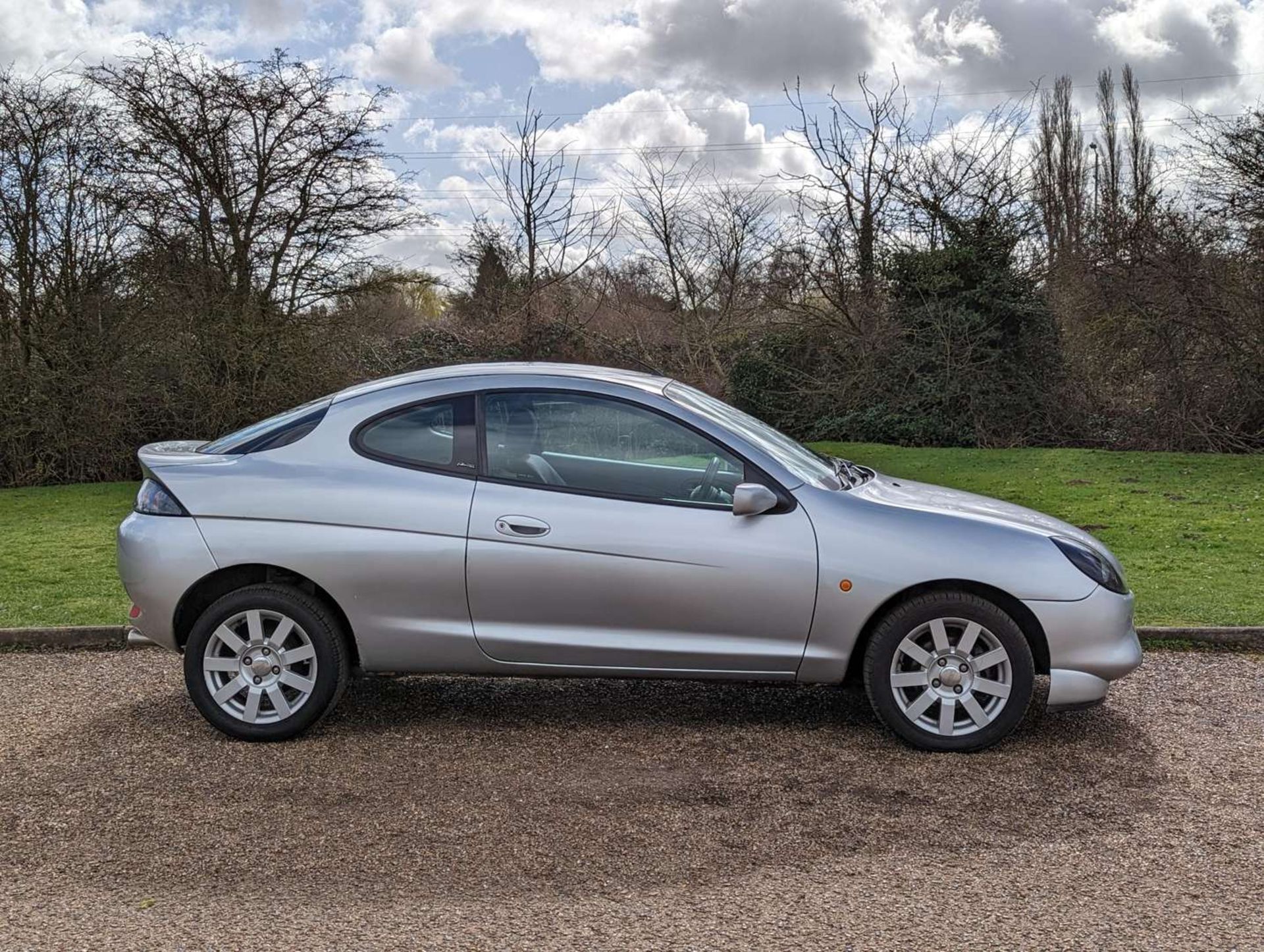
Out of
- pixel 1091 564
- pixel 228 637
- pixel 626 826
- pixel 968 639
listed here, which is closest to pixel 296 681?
pixel 228 637

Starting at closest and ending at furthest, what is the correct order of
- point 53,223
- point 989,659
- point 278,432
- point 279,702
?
point 989,659 < point 279,702 < point 278,432 < point 53,223

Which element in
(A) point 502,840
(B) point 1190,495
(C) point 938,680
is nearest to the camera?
(A) point 502,840

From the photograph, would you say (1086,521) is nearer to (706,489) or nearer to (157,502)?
(706,489)

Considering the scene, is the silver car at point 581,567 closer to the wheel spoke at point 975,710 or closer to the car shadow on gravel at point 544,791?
the wheel spoke at point 975,710

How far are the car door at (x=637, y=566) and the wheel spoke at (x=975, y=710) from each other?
2.36 feet

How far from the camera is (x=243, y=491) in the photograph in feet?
17.1

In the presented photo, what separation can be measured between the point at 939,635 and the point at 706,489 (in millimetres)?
1150

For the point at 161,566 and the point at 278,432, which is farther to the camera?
the point at 278,432

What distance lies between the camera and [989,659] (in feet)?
16.0

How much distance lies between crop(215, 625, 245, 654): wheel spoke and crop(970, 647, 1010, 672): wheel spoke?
124 inches

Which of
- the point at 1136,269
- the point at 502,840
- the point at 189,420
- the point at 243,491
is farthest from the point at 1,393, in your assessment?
the point at 1136,269

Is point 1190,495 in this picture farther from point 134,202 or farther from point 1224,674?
point 134,202

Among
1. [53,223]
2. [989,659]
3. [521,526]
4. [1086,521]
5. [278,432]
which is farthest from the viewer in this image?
[53,223]

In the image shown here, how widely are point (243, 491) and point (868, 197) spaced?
20.5 m
